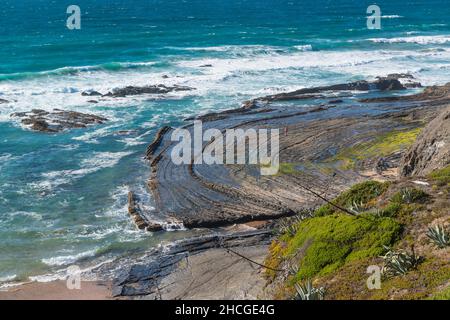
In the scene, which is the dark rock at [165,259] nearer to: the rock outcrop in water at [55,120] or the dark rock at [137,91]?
the rock outcrop in water at [55,120]

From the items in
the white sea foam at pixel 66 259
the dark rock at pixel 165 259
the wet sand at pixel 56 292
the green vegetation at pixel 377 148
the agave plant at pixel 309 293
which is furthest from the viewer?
the green vegetation at pixel 377 148

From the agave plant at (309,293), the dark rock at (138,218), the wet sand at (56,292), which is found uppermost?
the agave plant at (309,293)

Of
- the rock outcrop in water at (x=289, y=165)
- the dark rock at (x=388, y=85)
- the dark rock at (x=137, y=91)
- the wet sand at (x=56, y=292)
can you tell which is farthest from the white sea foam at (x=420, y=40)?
the wet sand at (x=56, y=292)

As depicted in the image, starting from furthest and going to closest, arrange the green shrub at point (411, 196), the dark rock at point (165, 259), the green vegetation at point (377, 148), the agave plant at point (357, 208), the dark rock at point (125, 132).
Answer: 1. the dark rock at point (125, 132)
2. the green vegetation at point (377, 148)
3. the dark rock at point (165, 259)
4. the agave plant at point (357, 208)
5. the green shrub at point (411, 196)

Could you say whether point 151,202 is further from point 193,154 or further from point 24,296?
point 24,296

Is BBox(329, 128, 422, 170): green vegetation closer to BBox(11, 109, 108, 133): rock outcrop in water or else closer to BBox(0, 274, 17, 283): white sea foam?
BBox(0, 274, 17, 283): white sea foam

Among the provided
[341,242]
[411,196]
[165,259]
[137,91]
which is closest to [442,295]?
[341,242]
